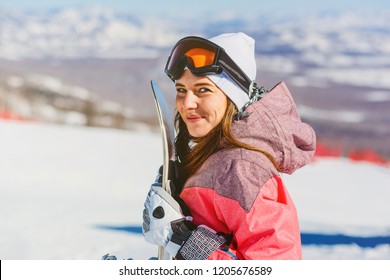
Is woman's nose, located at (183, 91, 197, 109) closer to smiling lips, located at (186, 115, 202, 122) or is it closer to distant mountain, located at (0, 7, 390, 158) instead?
smiling lips, located at (186, 115, 202, 122)

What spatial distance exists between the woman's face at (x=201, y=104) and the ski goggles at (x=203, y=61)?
0.08ft

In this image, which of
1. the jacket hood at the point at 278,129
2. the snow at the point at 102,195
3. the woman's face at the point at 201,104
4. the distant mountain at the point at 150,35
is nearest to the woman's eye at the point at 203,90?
the woman's face at the point at 201,104

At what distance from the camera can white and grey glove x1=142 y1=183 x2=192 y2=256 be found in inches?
61.9

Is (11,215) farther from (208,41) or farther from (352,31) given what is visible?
(352,31)

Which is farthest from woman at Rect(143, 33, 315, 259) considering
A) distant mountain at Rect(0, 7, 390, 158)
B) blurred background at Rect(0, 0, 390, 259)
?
distant mountain at Rect(0, 7, 390, 158)

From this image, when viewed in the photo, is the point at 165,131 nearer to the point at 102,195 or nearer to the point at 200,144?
the point at 200,144

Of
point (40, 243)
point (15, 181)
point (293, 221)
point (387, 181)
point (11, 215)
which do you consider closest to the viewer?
point (293, 221)

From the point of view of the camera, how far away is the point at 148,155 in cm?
637

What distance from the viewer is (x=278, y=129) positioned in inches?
62.6

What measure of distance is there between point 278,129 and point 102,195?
3227mm

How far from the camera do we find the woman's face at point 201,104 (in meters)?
1.60

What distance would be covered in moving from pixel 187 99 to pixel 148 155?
4.79 m

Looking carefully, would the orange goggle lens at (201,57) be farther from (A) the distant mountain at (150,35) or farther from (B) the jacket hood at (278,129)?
(A) the distant mountain at (150,35)
